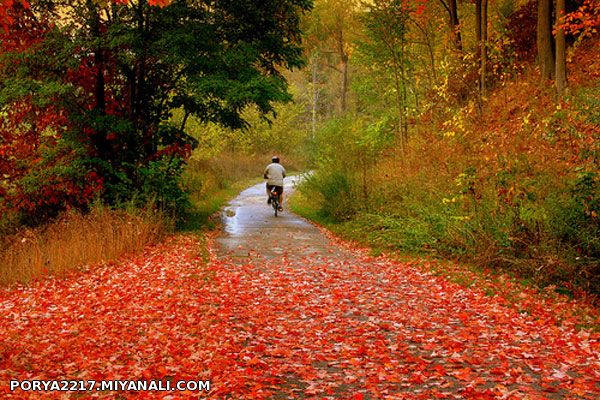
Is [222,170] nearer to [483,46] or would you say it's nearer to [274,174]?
[274,174]

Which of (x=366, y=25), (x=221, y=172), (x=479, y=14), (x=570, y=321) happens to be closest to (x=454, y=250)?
(x=570, y=321)

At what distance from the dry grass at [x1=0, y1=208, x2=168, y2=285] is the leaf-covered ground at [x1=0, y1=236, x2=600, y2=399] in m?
1.10

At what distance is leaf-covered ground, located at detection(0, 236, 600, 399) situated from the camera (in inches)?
222

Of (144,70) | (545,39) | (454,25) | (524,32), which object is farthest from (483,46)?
(144,70)

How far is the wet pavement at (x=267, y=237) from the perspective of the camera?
531 inches

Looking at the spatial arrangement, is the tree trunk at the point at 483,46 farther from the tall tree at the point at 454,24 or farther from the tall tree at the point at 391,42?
the tall tree at the point at 391,42

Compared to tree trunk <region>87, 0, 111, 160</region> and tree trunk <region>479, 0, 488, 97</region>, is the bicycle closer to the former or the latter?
tree trunk <region>87, 0, 111, 160</region>

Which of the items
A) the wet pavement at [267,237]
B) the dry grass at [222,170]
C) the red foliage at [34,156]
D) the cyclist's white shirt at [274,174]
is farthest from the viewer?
the dry grass at [222,170]

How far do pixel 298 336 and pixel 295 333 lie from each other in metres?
0.15

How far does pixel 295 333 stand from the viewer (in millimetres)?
7523

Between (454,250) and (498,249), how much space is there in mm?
1255

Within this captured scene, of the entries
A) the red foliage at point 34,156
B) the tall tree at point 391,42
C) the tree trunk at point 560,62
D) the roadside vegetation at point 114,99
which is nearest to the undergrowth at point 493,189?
the tree trunk at point 560,62

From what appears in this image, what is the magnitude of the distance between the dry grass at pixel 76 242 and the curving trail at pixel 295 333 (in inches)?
28.5

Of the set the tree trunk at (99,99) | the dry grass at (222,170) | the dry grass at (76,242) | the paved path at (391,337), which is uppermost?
the tree trunk at (99,99)
